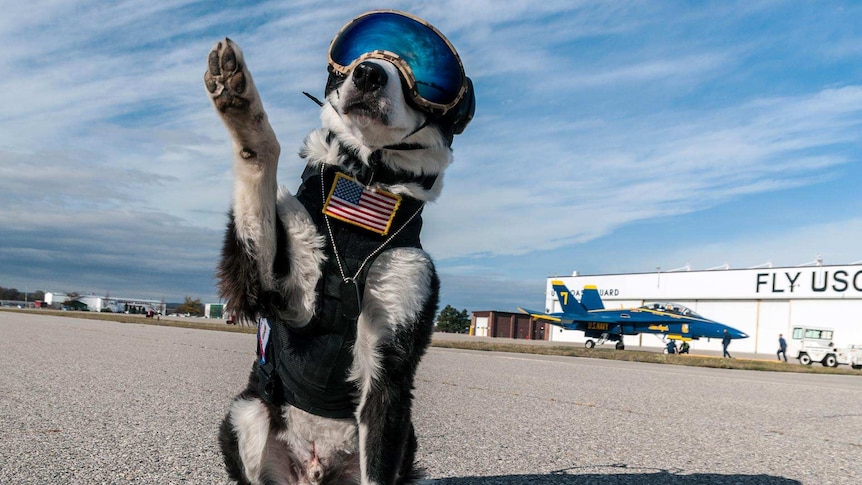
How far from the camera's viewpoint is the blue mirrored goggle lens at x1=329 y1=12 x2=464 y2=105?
250 cm

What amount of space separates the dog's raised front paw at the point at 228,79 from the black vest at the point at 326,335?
0.56m

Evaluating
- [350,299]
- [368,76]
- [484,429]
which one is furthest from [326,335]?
[484,429]

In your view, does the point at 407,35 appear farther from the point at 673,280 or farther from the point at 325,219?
the point at 673,280

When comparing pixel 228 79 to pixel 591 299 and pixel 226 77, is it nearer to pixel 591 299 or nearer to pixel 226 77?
pixel 226 77

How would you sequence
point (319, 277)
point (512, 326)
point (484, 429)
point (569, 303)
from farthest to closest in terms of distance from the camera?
point (512, 326)
point (569, 303)
point (484, 429)
point (319, 277)

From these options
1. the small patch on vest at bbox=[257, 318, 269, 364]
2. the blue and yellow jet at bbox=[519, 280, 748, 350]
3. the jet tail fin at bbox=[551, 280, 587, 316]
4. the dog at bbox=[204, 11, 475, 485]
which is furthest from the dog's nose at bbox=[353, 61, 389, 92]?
the jet tail fin at bbox=[551, 280, 587, 316]

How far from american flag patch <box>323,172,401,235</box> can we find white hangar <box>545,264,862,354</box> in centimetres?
4813

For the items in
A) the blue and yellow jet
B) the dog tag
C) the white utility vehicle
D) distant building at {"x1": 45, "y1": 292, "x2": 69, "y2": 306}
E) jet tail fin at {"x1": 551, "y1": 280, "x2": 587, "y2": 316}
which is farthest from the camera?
distant building at {"x1": 45, "y1": 292, "x2": 69, "y2": 306}

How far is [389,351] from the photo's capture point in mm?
2322

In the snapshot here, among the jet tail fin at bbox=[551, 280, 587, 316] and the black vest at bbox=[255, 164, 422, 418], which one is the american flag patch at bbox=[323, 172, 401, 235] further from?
the jet tail fin at bbox=[551, 280, 587, 316]

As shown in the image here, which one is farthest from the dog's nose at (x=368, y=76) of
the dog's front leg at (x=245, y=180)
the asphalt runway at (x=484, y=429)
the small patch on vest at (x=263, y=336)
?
the asphalt runway at (x=484, y=429)

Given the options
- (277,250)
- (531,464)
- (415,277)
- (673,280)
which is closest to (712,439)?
(531,464)

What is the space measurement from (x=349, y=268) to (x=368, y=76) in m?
0.69

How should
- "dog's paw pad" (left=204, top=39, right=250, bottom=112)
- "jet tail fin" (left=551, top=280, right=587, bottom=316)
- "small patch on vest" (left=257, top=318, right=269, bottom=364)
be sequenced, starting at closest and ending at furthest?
"dog's paw pad" (left=204, top=39, right=250, bottom=112) → "small patch on vest" (left=257, top=318, right=269, bottom=364) → "jet tail fin" (left=551, top=280, right=587, bottom=316)
